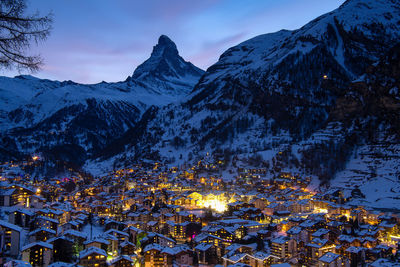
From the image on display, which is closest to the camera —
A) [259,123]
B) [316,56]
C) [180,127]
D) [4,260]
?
[4,260]

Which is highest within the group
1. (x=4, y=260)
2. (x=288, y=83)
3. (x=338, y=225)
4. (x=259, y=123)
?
(x=288, y=83)

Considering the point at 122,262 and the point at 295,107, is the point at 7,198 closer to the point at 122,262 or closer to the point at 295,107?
the point at 122,262

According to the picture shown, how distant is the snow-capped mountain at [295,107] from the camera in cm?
7662

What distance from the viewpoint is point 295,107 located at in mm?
105312

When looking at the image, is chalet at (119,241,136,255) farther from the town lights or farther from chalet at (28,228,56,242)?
the town lights

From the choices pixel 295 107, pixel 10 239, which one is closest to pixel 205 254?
pixel 10 239

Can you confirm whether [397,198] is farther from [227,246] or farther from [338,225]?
[227,246]

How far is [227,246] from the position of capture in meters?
38.1

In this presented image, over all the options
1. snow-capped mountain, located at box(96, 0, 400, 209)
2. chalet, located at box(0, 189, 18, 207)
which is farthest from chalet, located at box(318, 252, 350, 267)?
snow-capped mountain, located at box(96, 0, 400, 209)

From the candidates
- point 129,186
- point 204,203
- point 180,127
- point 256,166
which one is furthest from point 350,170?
point 180,127

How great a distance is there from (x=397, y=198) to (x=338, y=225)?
15513mm

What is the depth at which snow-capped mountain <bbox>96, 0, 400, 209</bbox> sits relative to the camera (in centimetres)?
7662

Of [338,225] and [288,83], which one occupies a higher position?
[288,83]

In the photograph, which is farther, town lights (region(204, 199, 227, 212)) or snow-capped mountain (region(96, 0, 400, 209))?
snow-capped mountain (region(96, 0, 400, 209))
